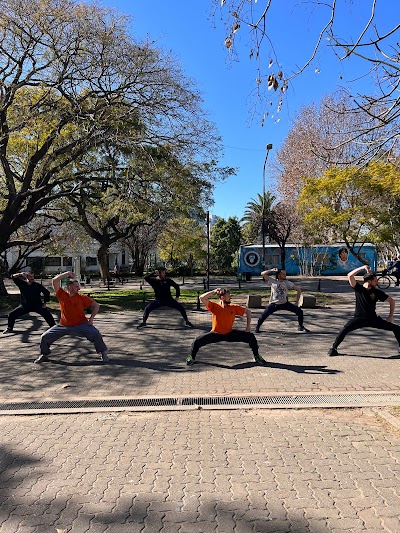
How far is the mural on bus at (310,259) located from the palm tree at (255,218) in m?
9.15

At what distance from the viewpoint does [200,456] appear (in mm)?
3842

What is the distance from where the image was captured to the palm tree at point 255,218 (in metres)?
50.4

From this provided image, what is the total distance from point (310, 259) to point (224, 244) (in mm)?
17480

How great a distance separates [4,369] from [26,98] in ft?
34.0

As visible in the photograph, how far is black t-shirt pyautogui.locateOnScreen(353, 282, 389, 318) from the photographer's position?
737 cm

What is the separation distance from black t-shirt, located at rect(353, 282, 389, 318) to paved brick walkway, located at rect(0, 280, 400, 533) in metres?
0.81

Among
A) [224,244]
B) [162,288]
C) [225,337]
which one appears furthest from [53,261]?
[225,337]

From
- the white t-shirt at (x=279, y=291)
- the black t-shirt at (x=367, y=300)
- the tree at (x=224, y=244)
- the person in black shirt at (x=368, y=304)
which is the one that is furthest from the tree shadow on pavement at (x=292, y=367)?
the tree at (x=224, y=244)

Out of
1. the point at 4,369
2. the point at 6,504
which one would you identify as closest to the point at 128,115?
the point at 4,369

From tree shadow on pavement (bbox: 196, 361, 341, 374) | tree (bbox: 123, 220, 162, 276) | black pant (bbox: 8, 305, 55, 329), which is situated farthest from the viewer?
tree (bbox: 123, 220, 162, 276)

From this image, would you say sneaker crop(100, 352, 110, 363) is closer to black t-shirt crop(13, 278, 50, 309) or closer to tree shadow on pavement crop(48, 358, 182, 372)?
tree shadow on pavement crop(48, 358, 182, 372)

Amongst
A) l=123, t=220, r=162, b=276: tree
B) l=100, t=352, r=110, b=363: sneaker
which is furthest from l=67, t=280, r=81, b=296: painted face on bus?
l=123, t=220, r=162, b=276: tree

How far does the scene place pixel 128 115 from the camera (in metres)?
14.0

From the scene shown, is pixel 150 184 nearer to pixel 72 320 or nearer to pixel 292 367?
pixel 72 320
